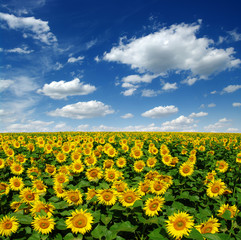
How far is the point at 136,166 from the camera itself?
17.9 feet

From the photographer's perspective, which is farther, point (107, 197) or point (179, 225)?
point (107, 197)

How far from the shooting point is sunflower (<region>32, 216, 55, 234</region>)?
9.21 feet

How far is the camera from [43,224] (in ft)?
9.25

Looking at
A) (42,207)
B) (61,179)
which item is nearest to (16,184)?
(61,179)

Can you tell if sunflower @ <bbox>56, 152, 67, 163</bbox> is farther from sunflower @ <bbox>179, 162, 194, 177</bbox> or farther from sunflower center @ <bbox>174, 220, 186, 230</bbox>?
sunflower center @ <bbox>174, 220, 186, 230</bbox>

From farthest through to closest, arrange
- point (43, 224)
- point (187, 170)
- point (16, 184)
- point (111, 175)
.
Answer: point (187, 170) → point (16, 184) → point (111, 175) → point (43, 224)

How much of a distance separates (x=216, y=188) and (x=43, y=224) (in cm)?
347

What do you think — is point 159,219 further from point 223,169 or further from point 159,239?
point 223,169

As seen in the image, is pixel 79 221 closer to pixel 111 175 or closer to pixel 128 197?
pixel 128 197

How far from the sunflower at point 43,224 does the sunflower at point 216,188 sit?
3.27 m

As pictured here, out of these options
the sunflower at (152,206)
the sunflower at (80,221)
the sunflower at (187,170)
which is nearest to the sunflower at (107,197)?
the sunflower at (80,221)

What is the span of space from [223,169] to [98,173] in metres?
4.00

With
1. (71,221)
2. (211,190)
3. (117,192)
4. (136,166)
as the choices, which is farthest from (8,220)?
(211,190)

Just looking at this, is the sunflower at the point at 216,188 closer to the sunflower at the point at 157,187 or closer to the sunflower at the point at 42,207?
the sunflower at the point at 157,187
